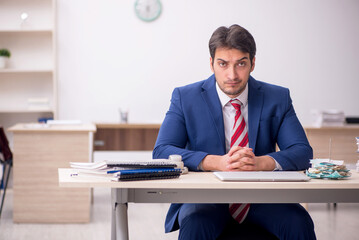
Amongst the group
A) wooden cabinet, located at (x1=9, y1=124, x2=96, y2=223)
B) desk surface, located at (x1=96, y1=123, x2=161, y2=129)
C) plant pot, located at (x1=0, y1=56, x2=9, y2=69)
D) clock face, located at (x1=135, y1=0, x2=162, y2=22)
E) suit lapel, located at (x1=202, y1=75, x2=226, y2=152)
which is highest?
clock face, located at (x1=135, y1=0, x2=162, y2=22)

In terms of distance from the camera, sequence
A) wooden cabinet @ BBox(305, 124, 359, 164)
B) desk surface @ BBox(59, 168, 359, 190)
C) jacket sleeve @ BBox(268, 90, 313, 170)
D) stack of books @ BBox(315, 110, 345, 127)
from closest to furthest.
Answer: desk surface @ BBox(59, 168, 359, 190) → jacket sleeve @ BBox(268, 90, 313, 170) → wooden cabinet @ BBox(305, 124, 359, 164) → stack of books @ BBox(315, 110, 345, 127)

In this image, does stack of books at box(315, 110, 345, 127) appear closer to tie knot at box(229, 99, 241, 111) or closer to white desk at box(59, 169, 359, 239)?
tie knot at box(229, 99, 241, 111)

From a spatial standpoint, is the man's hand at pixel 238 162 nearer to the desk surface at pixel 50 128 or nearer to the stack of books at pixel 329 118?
the desk surface at pixel 50 128

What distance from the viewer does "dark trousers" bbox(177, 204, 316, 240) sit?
196 cm

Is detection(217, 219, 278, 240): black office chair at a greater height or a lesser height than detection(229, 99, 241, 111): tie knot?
lesser

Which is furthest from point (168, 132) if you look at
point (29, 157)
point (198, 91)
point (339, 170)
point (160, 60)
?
point (160, 60)

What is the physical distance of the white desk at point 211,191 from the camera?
1760 millimetres

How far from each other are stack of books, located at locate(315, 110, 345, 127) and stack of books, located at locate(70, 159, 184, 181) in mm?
3486

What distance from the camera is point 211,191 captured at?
183 cm

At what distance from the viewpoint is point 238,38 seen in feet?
7.55

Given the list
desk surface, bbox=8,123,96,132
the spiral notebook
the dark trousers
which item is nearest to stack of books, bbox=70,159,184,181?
the spiral notebook

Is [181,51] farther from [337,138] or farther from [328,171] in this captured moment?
[328,171]

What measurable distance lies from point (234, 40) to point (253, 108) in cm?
32

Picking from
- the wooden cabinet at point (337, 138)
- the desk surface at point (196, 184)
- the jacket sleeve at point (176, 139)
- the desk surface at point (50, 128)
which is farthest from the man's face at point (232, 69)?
the wooden cabinet at point (337, 138)
